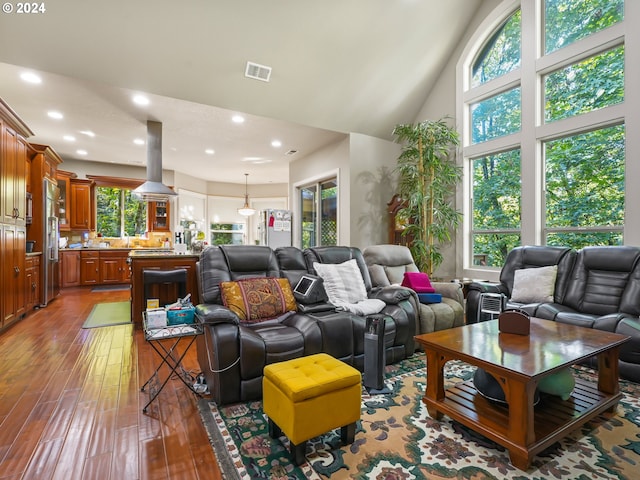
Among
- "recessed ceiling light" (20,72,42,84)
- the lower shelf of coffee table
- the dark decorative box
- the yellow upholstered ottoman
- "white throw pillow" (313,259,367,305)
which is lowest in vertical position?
the lower shelf of coffee table

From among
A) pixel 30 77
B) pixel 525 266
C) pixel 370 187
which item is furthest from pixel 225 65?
pixel 525 266

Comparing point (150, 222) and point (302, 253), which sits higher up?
point (150, 222)

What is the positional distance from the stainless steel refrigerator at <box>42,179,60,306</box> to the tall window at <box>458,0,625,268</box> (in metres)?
6.60

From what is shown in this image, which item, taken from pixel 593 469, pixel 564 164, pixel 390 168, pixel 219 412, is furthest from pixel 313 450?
pixel 390 168

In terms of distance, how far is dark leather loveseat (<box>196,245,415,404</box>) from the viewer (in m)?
2.08

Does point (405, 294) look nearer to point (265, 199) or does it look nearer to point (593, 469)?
point (593, 469)

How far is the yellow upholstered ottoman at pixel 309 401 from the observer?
1.53m

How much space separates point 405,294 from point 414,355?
61 centimetres

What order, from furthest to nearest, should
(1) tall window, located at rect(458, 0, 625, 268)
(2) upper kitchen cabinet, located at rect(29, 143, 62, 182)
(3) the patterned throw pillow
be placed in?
1. (2) upper kitchen cabinet, located at rect(29, 143, 62, 182)
2. (1) tall window, located at rect(458, 0, 625, 268)
3. (3) the patterned throw pillow

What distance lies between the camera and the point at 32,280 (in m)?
4.69

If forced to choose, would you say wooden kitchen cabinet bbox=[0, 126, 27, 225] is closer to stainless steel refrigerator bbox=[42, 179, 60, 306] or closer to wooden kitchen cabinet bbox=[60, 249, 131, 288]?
stainless steel refrigerator bbox=[42, 179, 60, 306]

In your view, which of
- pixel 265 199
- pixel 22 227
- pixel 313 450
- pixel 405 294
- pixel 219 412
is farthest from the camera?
pixel 265 199

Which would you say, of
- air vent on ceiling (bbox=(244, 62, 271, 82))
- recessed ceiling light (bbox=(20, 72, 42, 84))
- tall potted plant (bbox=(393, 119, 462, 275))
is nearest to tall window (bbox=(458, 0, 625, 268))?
tall potted plant (bbox=(393, 119, 462, 275))

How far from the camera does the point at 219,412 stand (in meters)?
2.04
